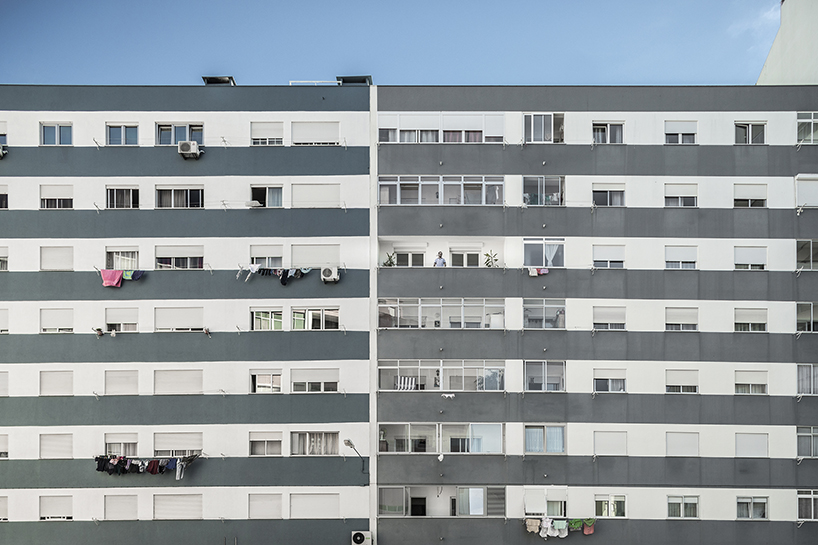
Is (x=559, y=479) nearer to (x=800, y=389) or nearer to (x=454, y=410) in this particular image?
(x=454, y=410)

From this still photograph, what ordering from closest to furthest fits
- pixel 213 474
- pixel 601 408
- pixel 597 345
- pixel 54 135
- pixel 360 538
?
pixel 360 538 → pixel 213 474 → pixel 601 408 → pixel 597 345 → pixel 54 135

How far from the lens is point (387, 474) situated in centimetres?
1653

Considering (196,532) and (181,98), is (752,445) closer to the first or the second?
(196,532)

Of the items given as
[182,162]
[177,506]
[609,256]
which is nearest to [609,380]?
[609,256]

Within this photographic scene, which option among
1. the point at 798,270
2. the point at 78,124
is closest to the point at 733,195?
the point at 798,270

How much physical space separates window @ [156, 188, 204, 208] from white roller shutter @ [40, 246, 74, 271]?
3649mm

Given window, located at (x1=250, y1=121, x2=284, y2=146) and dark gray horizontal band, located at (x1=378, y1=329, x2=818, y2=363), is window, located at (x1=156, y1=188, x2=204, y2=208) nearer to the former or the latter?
window, located at (x1=250, y1=121, x2=284, y2=146)

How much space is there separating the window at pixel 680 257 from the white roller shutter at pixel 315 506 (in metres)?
14.6

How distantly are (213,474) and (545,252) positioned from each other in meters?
14.3

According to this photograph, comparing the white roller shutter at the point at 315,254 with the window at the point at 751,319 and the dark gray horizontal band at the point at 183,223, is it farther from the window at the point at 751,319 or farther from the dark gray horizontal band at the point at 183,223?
the window at the point at 751,319

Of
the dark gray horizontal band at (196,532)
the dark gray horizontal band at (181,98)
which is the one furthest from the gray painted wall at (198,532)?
the dark gray horizontal band at (181,98)

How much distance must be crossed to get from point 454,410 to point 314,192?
374 inches

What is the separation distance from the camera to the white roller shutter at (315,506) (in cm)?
1647

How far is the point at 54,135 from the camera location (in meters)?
17.4
